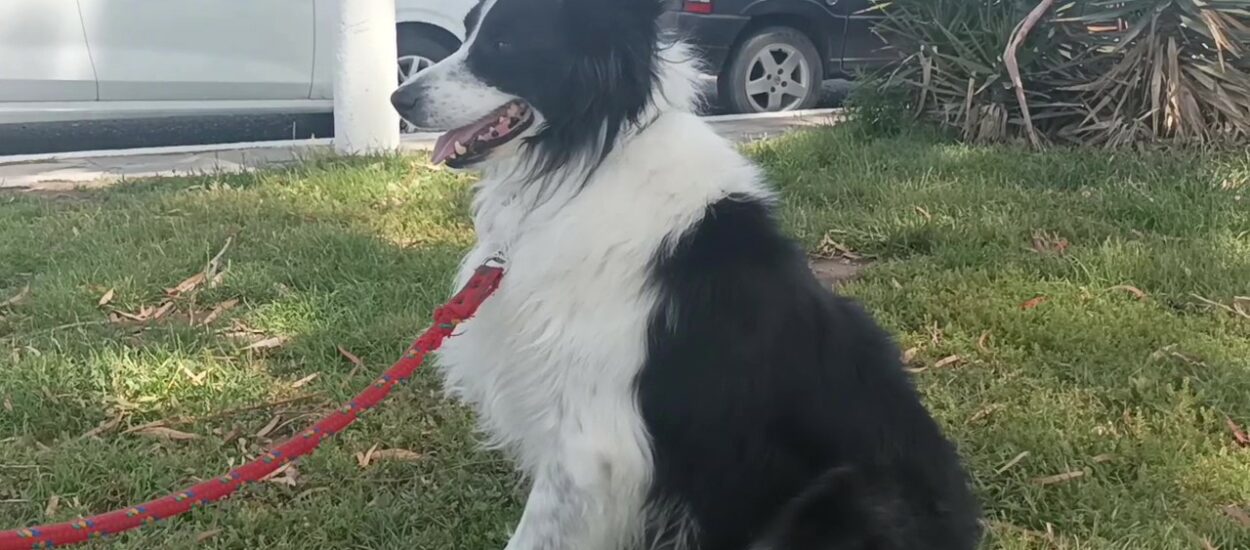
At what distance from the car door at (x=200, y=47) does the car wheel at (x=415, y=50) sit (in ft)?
2.01

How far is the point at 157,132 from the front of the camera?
7.96m

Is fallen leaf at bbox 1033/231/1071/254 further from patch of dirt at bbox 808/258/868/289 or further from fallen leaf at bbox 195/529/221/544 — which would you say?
fallen leaf at bbox 195/529/221/544

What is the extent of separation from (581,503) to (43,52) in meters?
5.89

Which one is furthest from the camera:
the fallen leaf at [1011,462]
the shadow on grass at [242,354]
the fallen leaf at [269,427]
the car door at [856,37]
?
the car door at [856,37]

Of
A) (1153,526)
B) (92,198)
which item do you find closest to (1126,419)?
(1153,526)

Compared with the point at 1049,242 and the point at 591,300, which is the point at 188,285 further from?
the point at 1049,242

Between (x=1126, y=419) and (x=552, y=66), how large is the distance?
2119mm

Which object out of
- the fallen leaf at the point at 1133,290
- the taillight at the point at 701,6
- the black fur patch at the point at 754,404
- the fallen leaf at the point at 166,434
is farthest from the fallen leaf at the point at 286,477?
the taillight at the point at 701,6

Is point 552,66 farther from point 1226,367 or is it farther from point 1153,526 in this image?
point 1226,367

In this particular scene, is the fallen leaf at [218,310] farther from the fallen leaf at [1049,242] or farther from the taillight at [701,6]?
the taillight at [701,6]

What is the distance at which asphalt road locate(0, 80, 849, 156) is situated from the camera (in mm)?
7574

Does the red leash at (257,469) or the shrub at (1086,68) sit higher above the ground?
the shrub at (1086,68)

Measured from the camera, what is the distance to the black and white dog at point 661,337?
89.4 inches

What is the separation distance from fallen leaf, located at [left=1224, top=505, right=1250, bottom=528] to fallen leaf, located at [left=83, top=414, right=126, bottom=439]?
313 cm
